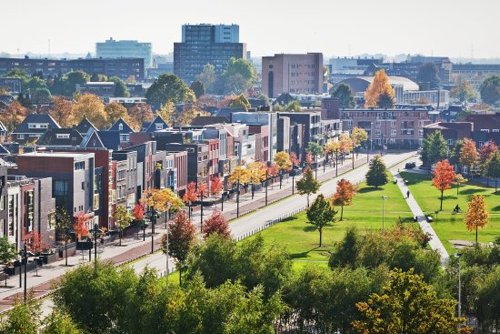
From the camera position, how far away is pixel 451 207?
140m

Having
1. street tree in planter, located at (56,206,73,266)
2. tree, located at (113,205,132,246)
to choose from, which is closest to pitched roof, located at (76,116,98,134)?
tree, located at (113,205,132,246)

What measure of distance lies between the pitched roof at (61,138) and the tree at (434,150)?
182ft

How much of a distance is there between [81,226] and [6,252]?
15412 millimetres

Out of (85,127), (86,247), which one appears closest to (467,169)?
(85,127)

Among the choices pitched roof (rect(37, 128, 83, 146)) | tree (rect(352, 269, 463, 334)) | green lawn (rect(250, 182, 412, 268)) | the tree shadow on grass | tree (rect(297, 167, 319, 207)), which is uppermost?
pitched roof (rect(37, 128, 83, 146))

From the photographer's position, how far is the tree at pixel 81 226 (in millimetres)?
106812

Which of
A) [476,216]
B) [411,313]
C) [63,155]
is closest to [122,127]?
[63,155]

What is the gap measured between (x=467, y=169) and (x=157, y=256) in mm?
85396

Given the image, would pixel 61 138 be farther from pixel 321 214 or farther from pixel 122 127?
pixel 321 214

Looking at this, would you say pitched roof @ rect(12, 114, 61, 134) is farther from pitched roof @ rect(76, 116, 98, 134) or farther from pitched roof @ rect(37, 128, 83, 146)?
pitched roof @ rect(37, 128, 83, 146)

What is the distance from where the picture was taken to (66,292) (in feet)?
233

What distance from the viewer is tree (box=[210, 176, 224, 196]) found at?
144m

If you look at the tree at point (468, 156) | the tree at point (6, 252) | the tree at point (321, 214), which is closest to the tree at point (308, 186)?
the tree at point (321, 214)

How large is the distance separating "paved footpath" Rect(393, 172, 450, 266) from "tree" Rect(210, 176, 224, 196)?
19403 millimetres
